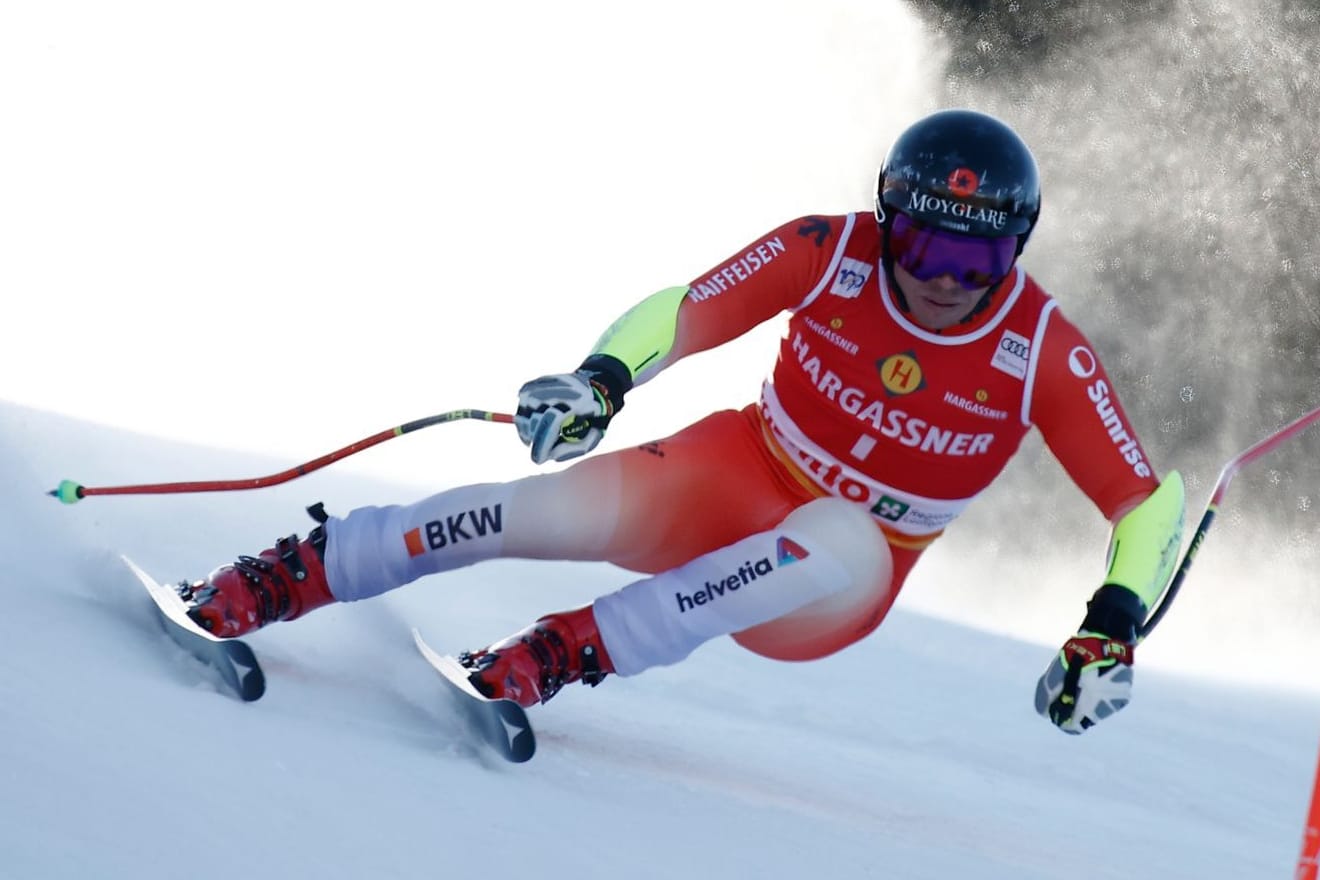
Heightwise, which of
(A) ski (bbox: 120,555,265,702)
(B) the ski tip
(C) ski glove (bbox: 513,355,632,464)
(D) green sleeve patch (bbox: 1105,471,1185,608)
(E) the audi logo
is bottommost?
(A) ski (bbox: 120,555,265,702)

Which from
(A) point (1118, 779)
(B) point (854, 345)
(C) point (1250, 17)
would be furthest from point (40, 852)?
(C) point (1250, 17)

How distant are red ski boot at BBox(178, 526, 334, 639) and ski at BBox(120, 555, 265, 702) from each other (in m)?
0.10

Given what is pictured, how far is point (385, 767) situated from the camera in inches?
104

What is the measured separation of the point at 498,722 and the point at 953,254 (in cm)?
144

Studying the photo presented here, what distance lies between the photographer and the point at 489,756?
3.01 meters

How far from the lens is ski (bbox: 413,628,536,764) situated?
3.02 meters

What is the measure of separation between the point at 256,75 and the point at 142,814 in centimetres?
Answer: 1521

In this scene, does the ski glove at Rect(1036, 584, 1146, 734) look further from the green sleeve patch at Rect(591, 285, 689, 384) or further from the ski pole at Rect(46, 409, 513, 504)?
the ski pole at Rect(46, 409, 513, 504)

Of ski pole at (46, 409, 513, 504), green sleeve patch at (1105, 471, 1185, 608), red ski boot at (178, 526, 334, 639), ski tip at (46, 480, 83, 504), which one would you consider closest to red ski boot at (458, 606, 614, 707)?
red ski boot at (178, 526, 334, 639)

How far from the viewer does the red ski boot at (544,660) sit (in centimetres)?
337

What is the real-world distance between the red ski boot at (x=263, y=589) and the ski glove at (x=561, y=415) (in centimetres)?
64

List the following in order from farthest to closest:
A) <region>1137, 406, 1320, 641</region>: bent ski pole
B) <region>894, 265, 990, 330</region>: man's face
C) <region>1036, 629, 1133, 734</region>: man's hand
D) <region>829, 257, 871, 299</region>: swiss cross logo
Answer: <region>829, 257, 871, 299</region>: swiss cross logo, <region>894, 265, 990, 330</region>: man's face, <region>1137, 406, 1320, 641</region>: bent ski pole, <region>1036, 629, 1133, 734</region>: man's hand

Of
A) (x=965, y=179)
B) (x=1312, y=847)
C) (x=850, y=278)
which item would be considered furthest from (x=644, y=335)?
(x=1312, y=847)

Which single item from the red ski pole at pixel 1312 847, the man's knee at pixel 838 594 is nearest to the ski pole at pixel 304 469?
the man's knee at pixel 838 594
